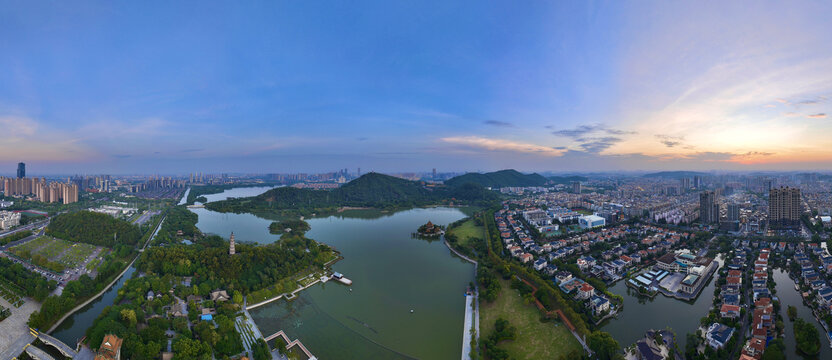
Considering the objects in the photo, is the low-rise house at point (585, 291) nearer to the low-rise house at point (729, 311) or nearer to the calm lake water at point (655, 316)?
the calm lake water at point (655, 316)

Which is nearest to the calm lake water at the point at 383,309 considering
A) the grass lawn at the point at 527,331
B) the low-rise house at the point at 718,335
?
the grass lawn at the point at 527,331

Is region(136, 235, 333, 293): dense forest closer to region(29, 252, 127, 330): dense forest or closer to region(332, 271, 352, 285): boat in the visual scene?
region(29, 252, 127, 330): dense forest

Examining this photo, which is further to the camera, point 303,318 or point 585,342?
point 303,318

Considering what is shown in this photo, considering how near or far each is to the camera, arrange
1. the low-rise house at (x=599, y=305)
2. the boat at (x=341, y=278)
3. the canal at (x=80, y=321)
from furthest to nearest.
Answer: the boat at (x=341, y=278) < the low-rise house at (x=599, y=305) < the canal at (x=80, y=321)

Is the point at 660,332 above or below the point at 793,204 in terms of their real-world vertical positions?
below

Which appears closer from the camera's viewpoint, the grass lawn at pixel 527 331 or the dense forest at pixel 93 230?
the grass lawn at pixel 527 331

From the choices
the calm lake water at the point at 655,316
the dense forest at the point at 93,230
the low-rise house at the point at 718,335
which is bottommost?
the calm lake water at the point at 655,316

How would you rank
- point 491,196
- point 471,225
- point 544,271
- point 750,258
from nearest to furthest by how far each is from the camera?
point 544,271
point 750,258
point 471,225
point 491,196

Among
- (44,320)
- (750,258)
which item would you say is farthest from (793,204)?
(44,320)

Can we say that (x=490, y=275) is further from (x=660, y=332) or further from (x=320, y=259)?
(x=320, y=259)
